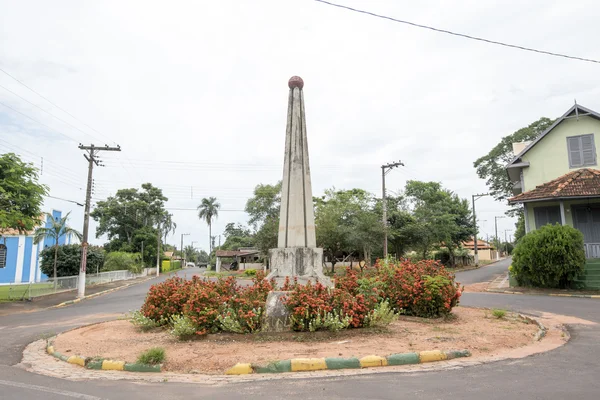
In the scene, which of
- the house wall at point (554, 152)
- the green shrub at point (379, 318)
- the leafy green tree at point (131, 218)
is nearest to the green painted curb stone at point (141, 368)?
the green shrub at point (379, 318)

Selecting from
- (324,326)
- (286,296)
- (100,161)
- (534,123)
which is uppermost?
(534,123)

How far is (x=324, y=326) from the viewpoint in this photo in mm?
7648

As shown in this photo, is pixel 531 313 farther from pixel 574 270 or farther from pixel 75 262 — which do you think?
pixel 75 262

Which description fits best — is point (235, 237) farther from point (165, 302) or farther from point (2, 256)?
point (165, 302)

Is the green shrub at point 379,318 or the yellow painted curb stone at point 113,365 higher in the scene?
the green shrub at point 379,318

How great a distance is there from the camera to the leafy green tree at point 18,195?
57.3 feet

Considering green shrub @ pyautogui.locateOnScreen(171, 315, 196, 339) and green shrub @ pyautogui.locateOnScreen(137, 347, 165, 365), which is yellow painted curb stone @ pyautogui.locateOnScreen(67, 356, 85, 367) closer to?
green shrub @ pyautogui.locateOnScreen(137, 347, 165, 365)

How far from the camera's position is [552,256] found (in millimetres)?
16641

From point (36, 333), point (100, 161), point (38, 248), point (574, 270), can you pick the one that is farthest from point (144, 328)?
point (38, 248)

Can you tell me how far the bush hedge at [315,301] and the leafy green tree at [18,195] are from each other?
11763 mm

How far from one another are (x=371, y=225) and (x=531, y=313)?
2072 cm

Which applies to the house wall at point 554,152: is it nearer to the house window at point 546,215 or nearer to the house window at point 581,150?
the house window at point 581,150

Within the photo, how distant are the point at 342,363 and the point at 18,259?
41.5 metres

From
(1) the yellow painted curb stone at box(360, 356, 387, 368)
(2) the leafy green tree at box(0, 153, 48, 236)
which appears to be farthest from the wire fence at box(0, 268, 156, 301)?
(1) the yellow painted curb stone at box(360, 356, 387, 368)
